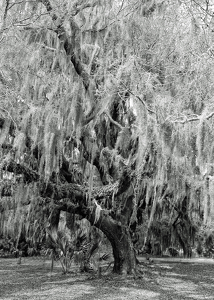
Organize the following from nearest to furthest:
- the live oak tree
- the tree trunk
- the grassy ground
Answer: the live oak tree, the grassy ground, the tree trunk

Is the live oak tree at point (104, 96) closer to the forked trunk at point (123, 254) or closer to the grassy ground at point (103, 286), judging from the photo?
the forked trunk at point (123, 254)

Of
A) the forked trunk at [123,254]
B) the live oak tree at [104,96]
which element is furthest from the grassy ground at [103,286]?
the live oak tree at [104,96]

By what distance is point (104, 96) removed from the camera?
4.94 m

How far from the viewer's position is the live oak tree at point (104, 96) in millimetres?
4527

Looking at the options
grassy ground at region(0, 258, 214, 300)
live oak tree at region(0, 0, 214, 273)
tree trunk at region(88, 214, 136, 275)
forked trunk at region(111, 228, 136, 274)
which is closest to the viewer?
live oak tree at region(0, 0, 214, 273)

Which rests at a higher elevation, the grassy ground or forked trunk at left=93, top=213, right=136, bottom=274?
forked trunk at left=93, top=213, right=136, bottom=274

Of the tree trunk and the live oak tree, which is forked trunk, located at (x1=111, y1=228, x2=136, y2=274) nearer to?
the tree trunk

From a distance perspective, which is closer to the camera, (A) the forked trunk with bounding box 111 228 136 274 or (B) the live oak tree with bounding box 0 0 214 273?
(B) the live oak tree with bounding box 0 0 214 273

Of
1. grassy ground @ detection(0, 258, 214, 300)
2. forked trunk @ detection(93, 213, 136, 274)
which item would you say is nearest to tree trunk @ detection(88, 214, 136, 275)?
forked trunk @ detection(93, 213, 136, 274)

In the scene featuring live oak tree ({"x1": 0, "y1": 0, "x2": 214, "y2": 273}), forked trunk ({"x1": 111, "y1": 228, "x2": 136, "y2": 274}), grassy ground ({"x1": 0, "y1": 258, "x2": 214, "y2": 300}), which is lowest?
grassy ground ({"x1": 0, "y1": 258, "x2": 214, "y2": 300})

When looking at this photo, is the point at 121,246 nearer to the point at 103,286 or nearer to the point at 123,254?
the point at 123,254

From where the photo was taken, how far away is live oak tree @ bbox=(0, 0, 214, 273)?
4.53 meters

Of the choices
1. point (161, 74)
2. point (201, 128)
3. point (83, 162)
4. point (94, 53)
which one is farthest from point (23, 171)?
point (201, 128)

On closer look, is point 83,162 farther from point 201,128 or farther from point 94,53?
point 201,128
